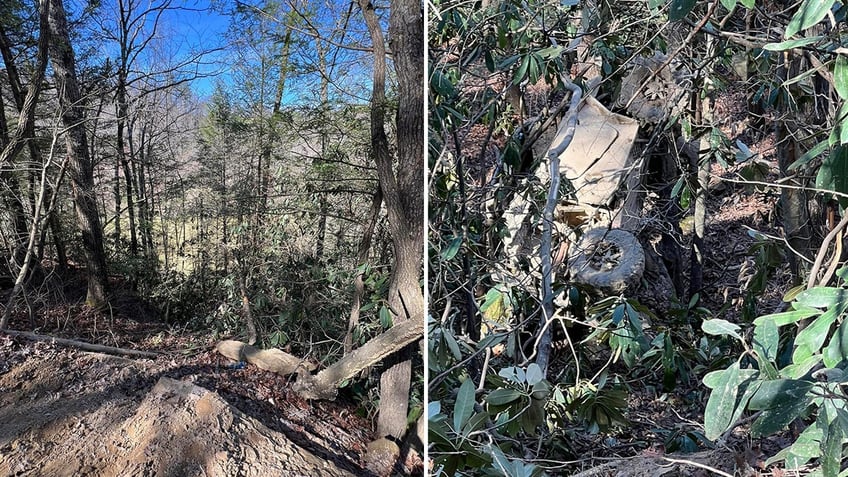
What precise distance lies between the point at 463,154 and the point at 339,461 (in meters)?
0.60

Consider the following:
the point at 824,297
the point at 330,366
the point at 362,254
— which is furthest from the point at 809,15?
the point at 330,366

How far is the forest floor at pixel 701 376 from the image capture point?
18.4 inches

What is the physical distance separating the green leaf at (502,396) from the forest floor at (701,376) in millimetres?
108

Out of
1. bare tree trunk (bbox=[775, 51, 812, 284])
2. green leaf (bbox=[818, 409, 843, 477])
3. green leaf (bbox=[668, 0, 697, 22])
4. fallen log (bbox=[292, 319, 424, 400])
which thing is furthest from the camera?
fallen log (bbox=[292, 319, 424, 400])

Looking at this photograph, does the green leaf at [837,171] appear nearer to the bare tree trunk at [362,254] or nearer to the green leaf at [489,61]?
the green leaf at [489,61]

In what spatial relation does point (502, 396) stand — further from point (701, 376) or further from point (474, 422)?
point (701, 376)

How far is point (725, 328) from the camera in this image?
0.34 metres

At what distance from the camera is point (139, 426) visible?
0.82 m

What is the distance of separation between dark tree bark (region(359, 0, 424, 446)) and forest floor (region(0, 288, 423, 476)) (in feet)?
0.34

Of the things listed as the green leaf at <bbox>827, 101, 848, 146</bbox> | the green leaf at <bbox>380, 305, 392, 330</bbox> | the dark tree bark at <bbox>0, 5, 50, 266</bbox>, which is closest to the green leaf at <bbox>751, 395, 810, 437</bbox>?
the green leaf at <bbox>827, 101, 848, 146</bbox>

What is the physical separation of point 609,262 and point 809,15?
591 mm

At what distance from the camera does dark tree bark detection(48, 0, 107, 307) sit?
1224 millimetres

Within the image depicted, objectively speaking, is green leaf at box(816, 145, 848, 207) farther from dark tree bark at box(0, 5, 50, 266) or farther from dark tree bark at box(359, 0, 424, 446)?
dark tree bark at box(0, 5, 50, 266)

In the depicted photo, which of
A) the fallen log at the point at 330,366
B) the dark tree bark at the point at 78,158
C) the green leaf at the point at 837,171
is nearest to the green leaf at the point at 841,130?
the green leaf at the point at 837,171
